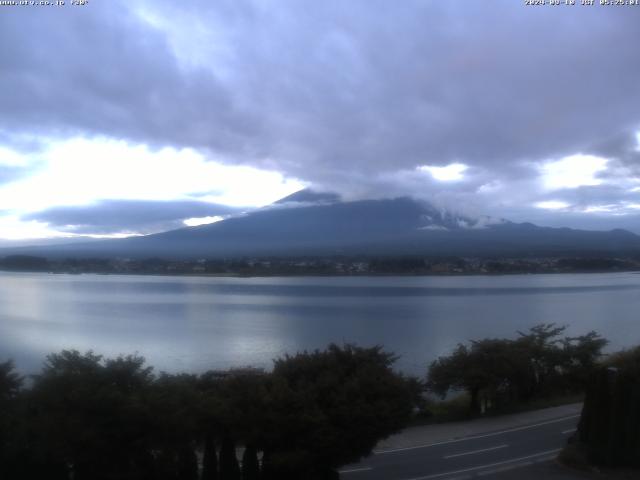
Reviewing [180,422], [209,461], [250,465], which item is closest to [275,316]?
[250,465]

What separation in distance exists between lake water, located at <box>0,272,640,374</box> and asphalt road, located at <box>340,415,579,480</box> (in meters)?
8.98

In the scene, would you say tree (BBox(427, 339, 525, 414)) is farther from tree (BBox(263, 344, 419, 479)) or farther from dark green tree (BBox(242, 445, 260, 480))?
dark green tree (BBox(242, 445, 260, 480))

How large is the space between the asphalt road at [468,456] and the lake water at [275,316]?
8.98 meters

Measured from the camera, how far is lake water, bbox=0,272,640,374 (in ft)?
79.4

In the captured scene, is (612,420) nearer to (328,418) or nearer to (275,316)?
(328,418)

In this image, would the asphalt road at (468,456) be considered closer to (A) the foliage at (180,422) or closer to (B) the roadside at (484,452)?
(B) the roadside at (484,452)

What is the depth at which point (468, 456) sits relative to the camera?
1015cm

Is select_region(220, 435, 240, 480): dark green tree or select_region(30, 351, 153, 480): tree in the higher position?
select_region(30, 351, 153, 480): tree

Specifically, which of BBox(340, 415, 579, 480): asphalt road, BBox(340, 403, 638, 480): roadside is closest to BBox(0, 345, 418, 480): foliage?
BBox(340, 415, 579, 480): asphalt road

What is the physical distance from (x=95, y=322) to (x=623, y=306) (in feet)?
97.6

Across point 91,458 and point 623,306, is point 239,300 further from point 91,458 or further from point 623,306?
point 91,458

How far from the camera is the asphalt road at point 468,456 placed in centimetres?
920

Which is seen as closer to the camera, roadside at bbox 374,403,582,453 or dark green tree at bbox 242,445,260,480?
dark green tree at bbox 242,445,260,480

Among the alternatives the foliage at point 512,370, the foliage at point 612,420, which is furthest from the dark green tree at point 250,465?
Answer: the foliage at point 512,370
